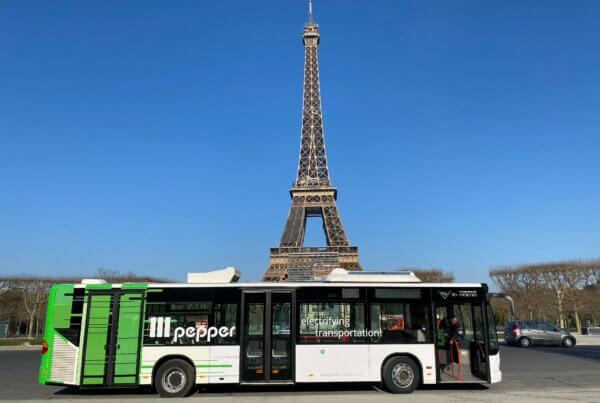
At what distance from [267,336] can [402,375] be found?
3.17 metres

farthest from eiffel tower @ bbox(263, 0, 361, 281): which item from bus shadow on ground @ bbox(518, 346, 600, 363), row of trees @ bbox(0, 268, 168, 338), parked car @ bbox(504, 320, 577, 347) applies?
bus shadow on ground @ bbox(518, 346, 600, 363)

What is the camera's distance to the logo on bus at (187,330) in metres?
9.48

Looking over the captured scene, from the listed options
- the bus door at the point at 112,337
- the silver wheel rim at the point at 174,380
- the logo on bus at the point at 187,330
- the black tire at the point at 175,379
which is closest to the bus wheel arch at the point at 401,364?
the logo on bus at the point at 187,330

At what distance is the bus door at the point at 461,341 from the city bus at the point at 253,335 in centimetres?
3

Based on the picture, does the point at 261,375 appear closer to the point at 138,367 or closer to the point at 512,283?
the point at 138,367

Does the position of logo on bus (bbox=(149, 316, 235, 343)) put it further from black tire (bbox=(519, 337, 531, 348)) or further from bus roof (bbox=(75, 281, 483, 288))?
black tire (bbox=(519, 337, 531, 348))

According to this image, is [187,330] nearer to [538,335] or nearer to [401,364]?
[401,364]

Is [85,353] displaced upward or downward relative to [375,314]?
downward

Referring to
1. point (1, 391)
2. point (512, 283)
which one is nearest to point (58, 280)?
point (1, 391)

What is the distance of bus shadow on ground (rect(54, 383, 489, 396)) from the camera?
32.7 ft

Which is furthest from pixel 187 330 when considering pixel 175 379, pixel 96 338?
pixel 96 338

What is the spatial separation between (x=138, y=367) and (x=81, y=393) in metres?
2.05

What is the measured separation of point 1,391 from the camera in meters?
10.3

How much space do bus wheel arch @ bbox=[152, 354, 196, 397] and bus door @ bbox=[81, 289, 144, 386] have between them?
0.43 meters
